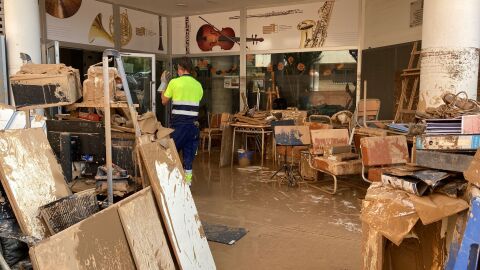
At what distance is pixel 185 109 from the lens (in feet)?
16.7

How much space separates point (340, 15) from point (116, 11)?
5.09m

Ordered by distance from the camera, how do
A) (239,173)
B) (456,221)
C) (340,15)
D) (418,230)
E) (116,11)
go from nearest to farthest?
(456,221) < (418,230) < (239,173) < (340,15) < (116,11)

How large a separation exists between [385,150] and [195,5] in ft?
21.3

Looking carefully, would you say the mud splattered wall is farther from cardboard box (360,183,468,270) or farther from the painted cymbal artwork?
the painted cymbal artwork

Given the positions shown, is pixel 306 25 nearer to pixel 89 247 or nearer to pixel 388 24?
pixel 388 24

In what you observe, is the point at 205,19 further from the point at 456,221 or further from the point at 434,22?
the point at 456,221

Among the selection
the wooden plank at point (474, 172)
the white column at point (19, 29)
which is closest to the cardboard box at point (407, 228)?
the wooden plank at point (474, 172)

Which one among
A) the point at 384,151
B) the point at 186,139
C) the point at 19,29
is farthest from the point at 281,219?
the point at 19,29

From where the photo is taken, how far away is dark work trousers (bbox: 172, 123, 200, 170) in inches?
201

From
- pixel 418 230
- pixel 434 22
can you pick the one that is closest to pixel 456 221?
pixel 418 230

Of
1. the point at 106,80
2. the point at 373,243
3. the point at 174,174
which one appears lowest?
the point at 373,243

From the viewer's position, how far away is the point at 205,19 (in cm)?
1036

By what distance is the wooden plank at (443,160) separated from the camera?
194cm

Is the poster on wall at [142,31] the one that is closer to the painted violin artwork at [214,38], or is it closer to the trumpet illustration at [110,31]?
the trumpet illustration at [110,31]
